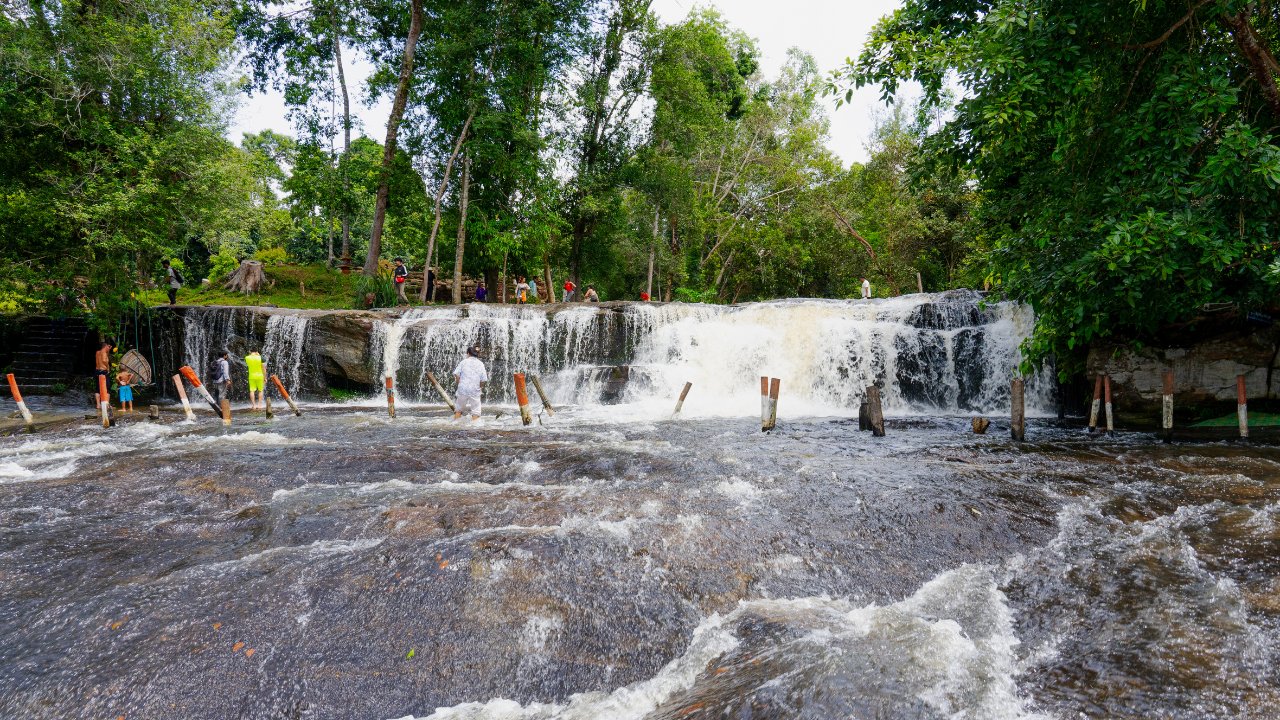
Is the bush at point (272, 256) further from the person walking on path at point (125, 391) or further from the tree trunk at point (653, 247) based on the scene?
the person walking on path at point (125, 391)

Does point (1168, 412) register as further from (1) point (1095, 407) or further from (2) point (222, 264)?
(2) point (222, 264)

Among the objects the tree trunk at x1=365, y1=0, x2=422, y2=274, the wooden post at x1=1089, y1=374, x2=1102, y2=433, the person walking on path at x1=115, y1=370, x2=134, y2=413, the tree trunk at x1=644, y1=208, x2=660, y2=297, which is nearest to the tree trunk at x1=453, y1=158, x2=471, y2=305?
the tree trunk at x1=365, y1=0, x2=422, y2=274

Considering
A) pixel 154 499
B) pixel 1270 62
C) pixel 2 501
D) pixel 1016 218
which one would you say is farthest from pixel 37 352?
pixel 1270 62

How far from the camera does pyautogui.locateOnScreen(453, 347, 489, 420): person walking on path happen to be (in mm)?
13148

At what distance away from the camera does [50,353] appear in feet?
70.5

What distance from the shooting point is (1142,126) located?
29.3ft

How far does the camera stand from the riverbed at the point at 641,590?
392 centimetres

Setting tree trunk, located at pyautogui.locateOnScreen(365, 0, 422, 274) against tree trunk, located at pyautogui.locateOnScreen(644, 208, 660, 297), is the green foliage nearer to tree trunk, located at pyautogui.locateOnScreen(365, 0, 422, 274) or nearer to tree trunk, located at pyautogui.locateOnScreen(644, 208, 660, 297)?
tree trunk, located at pyautogui.locateOnScreen(365, 0, 422, 274)

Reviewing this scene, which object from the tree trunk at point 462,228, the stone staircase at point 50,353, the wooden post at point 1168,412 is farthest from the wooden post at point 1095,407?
the stone staircase at point 50,353

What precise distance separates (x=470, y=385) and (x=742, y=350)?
8925 millimetres

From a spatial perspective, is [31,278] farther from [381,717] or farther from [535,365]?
[381,717]

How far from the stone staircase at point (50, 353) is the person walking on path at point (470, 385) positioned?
16.0m

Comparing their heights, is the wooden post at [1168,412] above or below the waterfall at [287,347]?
below

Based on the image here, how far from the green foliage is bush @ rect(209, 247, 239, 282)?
33.3 metres
